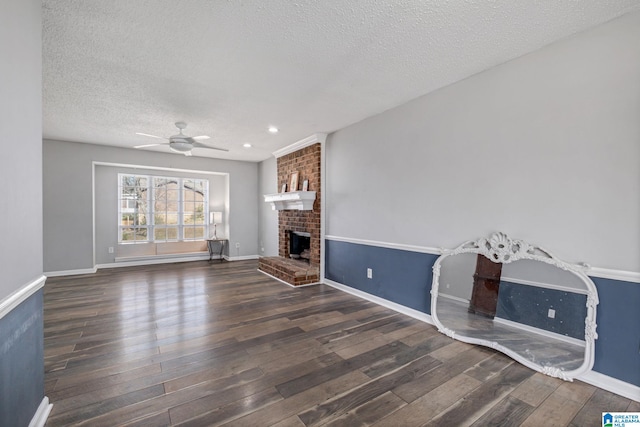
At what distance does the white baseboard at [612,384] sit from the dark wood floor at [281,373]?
54 mm

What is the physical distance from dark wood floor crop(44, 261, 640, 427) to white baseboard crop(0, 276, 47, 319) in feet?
2.65

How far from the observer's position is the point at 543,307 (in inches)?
89.1

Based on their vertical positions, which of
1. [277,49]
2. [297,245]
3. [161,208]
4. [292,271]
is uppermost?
[277,49]

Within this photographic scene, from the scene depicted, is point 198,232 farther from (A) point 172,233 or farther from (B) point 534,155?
(B) point 534,155

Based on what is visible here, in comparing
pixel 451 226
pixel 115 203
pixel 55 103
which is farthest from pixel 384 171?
pixel 115 203

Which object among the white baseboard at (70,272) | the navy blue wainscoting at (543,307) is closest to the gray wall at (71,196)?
the white baseboard at (70,272)

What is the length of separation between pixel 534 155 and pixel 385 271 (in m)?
2.05

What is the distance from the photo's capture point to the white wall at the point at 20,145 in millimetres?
1187

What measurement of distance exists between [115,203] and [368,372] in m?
6.54

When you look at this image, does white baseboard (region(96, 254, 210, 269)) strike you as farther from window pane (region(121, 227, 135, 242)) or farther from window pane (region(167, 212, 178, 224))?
window pane (region(167, 212, 178, 224))

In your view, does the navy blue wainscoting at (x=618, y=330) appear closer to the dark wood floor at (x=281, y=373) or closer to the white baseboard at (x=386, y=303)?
the dark wood floor at (x=281, y=373)

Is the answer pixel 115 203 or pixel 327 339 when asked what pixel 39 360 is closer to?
pixel 327 339

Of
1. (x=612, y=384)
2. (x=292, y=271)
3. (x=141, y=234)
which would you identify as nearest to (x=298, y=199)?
(x=292, y=271)

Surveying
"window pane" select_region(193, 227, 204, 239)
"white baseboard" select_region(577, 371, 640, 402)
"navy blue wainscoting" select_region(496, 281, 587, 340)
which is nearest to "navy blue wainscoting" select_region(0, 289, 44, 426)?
"navy blue wainscoting" select_region(496, 281, 587, 340)
